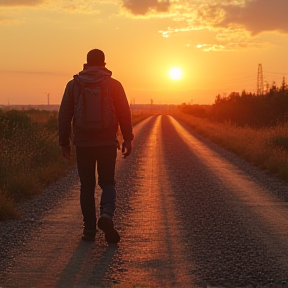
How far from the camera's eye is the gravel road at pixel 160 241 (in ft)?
18.4

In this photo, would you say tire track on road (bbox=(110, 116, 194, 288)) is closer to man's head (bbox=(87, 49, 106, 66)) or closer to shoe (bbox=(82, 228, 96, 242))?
shoe (bbox=(82, 228, 96, 242))

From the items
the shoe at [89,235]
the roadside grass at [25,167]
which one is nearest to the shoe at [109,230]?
the shoe at [89,235]

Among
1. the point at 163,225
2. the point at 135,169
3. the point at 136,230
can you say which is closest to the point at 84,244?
the point at 136,230

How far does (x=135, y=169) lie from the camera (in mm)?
16734

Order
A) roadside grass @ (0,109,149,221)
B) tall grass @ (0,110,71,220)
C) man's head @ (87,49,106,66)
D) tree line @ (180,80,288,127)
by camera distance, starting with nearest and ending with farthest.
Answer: man's head @ (87,49,106,66), roadside grass @ (0,109,149,221), tall grass @ (0,110,71,220), tree line @ (180,80,288,127)

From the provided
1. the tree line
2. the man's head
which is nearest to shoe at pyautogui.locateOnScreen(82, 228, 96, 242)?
the man's head

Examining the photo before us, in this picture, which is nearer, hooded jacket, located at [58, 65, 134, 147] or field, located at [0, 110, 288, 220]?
hooded jacket, located at [58, 65, 134, 147]

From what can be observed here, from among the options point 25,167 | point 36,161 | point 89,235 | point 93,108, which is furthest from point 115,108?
point 36,161

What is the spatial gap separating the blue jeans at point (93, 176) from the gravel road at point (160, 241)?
0.39m

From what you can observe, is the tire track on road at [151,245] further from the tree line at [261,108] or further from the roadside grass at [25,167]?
the tree line at [261,108]

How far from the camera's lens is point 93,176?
728 cm

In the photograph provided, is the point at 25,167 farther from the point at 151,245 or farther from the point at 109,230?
the point at 151,245

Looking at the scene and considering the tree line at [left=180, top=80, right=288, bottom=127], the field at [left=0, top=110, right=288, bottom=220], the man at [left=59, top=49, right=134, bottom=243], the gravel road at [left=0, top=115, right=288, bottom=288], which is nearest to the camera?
the gravel road at [left=0, top=115, right=288, bottom=288]

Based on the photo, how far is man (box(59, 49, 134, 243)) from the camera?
22.7 ft
